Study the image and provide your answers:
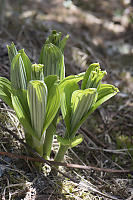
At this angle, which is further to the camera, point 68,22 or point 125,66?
point 68,22

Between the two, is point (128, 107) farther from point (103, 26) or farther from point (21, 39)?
point (103, 26)

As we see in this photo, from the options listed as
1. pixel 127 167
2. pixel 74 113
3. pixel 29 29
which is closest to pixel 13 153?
pixel 74 113

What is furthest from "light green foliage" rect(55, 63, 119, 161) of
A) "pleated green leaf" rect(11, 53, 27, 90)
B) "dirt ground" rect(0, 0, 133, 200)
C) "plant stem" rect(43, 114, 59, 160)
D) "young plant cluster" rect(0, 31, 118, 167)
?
"dirt ground" rect(0, 0, 133, 200)

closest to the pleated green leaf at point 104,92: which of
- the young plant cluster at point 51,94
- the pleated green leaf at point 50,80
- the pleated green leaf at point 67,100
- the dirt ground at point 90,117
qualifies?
the young plant cluster at point 51,94

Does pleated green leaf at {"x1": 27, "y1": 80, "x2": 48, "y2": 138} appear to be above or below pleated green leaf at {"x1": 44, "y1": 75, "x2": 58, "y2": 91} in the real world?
below

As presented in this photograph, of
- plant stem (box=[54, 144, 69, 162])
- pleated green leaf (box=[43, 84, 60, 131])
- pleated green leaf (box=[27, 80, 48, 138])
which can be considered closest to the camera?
pleated green leaf (box=[27, 80, 48, 138])

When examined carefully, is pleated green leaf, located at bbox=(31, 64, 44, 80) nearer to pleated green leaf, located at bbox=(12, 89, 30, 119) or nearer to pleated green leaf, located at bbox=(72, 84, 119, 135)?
pleated green leaf, located at bbox=(12, 89, 30, 119)

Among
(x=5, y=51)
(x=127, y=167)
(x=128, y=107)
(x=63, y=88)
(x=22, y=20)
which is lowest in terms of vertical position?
(x=127, y=167)

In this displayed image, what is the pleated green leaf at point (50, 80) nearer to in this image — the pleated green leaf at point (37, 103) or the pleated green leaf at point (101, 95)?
the pleated green leaf at point (37, 103)

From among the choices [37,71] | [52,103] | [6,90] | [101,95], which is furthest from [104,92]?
[6,90]
